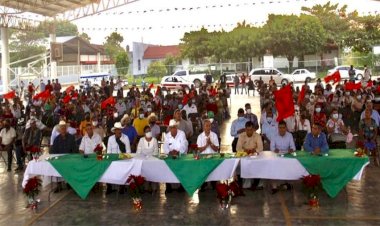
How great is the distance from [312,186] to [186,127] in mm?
4828

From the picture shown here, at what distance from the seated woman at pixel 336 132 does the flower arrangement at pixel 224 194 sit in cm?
340

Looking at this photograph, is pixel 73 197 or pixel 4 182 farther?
pixel 4 182

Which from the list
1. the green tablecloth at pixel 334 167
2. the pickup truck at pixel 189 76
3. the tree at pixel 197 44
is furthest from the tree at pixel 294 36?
the green tablecloth at pixel 334 167

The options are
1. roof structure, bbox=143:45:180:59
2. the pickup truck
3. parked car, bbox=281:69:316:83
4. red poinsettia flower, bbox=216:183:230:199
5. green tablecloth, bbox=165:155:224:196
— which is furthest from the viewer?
roof structure, bbox=143:45:180:59

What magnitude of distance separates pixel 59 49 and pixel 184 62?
19.0 m

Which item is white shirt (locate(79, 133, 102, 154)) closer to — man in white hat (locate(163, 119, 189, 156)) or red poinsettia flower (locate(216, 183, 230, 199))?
man in white hat (locate(163, 119, 189, 156))

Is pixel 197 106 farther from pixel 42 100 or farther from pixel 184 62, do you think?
pixel 184 62

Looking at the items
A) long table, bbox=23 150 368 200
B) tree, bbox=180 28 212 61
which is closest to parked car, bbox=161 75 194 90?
tree, bbox=180 28 212 61

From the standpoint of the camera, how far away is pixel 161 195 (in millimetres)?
9523

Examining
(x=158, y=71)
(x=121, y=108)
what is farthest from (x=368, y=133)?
(x=158, y=71)

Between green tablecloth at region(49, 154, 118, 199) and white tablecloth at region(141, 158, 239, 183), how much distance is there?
663 mm

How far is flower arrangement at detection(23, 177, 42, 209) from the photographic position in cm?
866

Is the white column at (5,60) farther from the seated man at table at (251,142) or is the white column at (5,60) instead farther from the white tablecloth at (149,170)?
the seated man at table at (251,142)

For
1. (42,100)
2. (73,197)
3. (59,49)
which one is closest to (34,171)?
(73,197)
